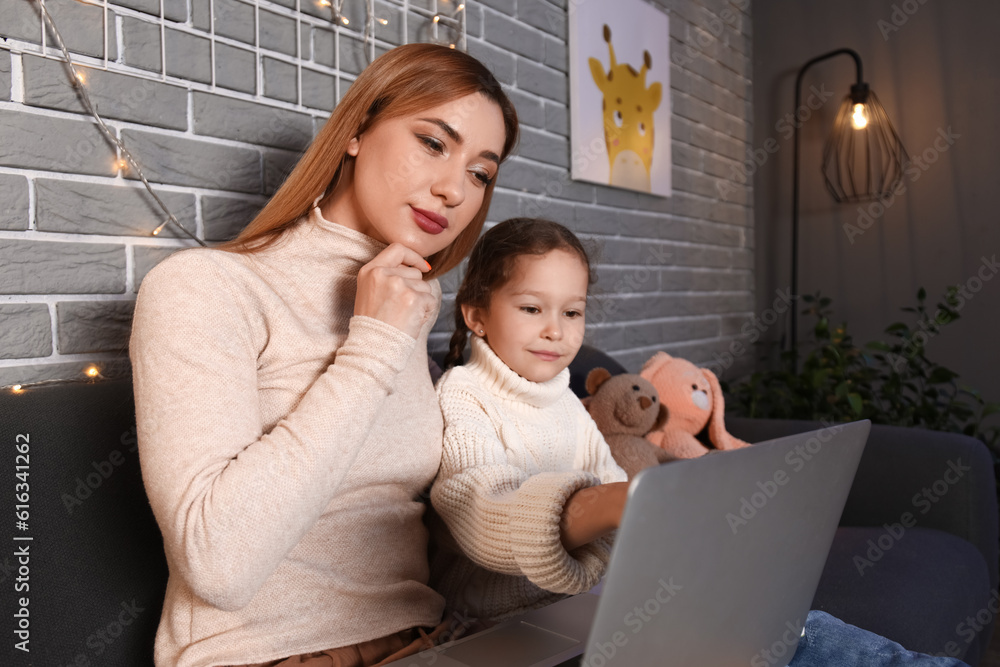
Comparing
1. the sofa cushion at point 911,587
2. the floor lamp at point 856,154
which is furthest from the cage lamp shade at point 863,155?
the sofa cushion at point 911,587

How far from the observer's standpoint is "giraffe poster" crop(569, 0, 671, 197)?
2047 mm

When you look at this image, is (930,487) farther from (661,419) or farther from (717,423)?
(661,419)

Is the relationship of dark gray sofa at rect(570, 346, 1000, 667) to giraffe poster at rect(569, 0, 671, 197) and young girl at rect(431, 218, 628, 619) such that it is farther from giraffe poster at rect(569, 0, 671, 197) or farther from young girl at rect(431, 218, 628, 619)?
giraffe poster at rect(569, 0, 671, 197)

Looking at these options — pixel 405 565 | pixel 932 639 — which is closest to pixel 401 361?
pixel 405 565

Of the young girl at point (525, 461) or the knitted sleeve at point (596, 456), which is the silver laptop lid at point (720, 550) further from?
the knitted sleeve at point (596, 456)

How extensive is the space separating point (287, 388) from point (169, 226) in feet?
1.42

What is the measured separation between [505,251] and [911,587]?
0.92 meters

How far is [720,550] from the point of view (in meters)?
0.55

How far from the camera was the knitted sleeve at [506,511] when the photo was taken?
0.76 metres

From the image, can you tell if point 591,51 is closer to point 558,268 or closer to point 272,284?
point 558,268

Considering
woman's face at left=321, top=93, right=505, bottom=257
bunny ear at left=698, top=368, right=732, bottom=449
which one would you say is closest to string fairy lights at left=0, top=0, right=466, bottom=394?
woman's face at left=321, top=93, right=505, bottom=257

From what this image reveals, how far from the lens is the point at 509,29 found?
181 cm

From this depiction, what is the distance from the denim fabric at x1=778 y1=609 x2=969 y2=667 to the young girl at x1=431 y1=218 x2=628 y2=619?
259mm

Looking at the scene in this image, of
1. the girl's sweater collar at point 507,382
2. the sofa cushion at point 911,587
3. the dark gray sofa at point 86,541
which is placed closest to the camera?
the dark gray sofa at point 86,541
